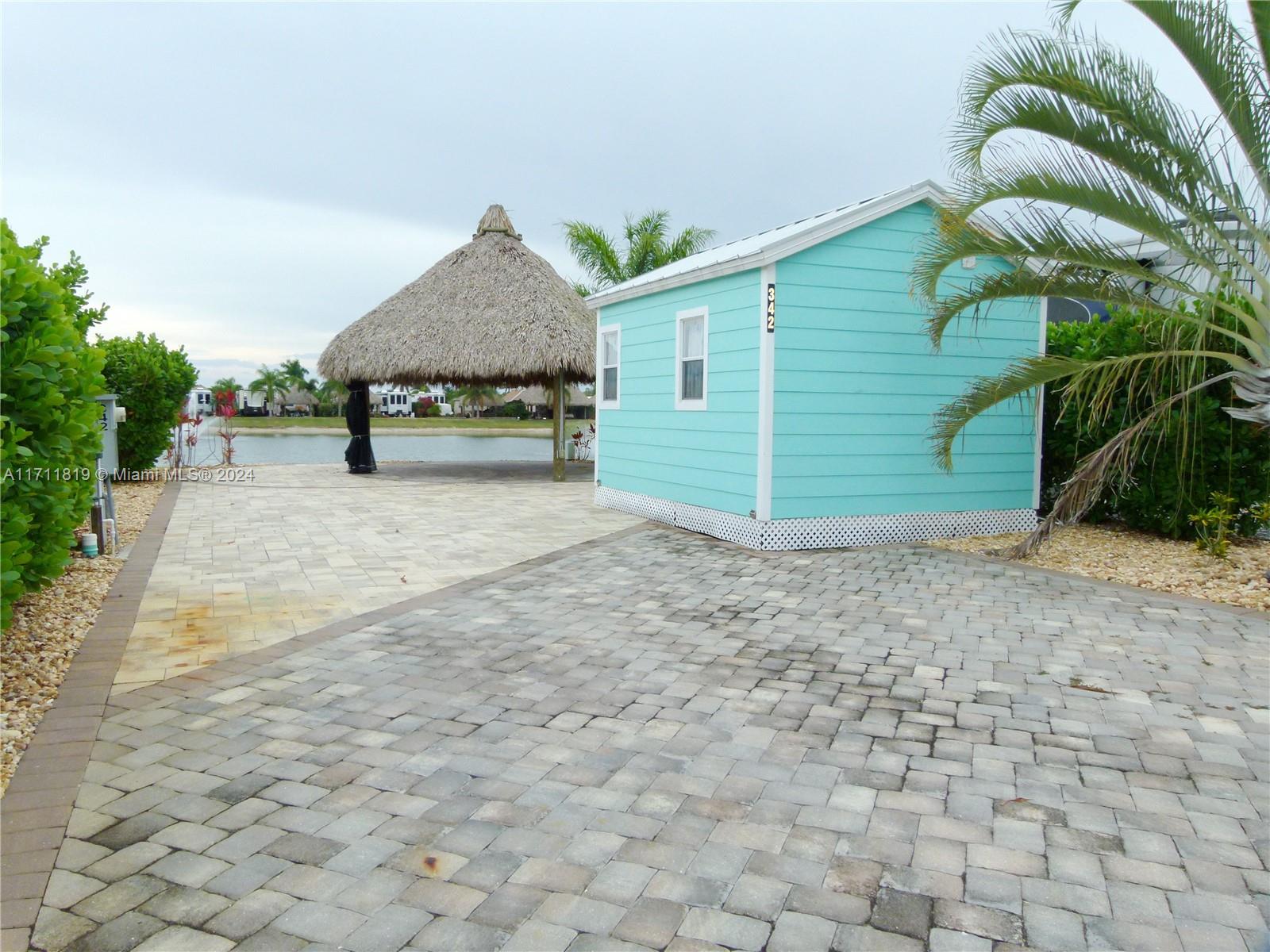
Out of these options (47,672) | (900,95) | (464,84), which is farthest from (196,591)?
(900,95)

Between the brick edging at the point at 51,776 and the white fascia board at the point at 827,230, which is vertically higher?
the white fascia board at the point at 827,230

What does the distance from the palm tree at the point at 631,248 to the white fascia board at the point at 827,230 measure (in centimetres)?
1367

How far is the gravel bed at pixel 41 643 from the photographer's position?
341 cm

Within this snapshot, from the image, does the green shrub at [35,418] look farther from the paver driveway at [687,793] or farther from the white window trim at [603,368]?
the white window trim at [603,368]

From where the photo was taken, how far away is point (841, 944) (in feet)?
6.94

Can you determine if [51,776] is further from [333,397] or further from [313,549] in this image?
[333,397]

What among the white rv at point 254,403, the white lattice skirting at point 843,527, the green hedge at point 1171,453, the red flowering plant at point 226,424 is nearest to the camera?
the green hedge at point 1171,453

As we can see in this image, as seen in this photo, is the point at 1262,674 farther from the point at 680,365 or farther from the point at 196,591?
the point at 196,591

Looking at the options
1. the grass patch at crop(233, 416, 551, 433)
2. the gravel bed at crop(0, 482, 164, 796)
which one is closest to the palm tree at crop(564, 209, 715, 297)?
the gravel bed at crop(0, 482, 164, 796)

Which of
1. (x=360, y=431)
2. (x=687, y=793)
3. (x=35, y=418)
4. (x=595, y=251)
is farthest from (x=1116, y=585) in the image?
(x=595, y=251)

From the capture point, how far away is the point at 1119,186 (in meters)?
5.93

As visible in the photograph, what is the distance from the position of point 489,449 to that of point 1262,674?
70.6ft

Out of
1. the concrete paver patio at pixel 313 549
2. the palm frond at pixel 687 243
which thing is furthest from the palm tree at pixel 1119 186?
the palm frond at pixel 687 243

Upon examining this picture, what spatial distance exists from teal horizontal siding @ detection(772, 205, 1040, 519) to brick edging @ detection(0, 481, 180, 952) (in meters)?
5.31
